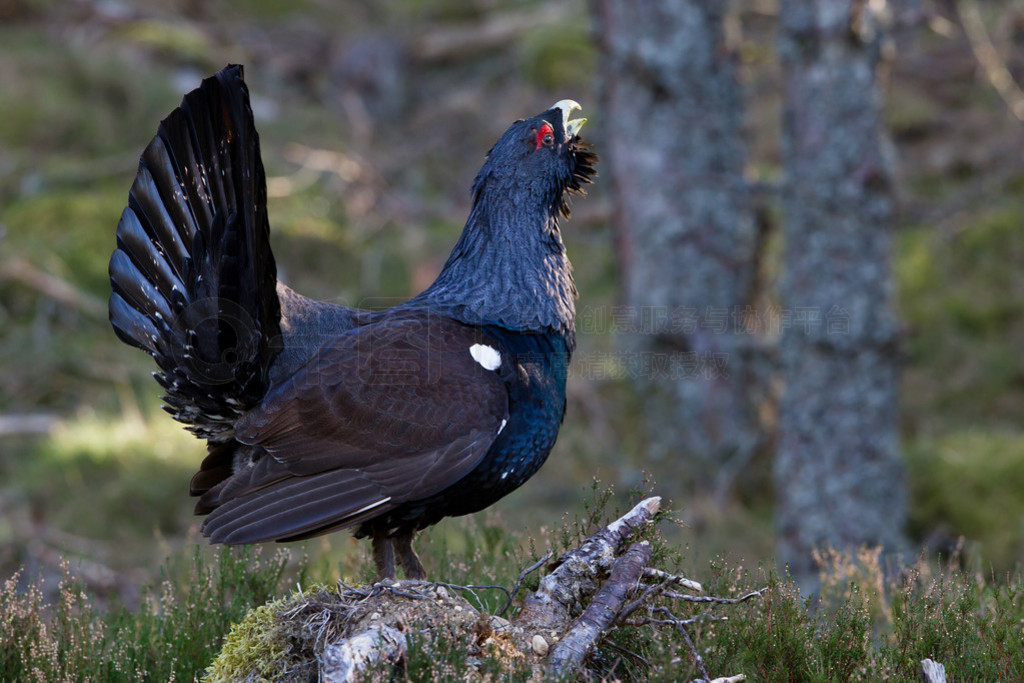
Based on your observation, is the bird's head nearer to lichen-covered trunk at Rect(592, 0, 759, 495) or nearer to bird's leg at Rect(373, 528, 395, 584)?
bird's leg at Rect(373, 528, 395, 584)

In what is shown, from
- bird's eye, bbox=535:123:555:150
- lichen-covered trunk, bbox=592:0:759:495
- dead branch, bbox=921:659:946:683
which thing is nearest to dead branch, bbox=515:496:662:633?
dead branch, bbox=921:659:946:683

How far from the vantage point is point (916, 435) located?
27.8 ft

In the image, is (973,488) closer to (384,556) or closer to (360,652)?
(384,556)

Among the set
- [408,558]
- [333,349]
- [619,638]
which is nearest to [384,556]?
[408,558]

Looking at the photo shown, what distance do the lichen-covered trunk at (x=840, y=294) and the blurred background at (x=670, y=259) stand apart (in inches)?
0.7

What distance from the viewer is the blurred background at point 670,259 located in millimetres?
6289

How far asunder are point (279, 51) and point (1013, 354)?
10.7m

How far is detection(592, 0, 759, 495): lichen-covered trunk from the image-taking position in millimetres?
7684

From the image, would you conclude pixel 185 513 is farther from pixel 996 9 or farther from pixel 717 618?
pixel 996 9

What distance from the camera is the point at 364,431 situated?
3.55 meters

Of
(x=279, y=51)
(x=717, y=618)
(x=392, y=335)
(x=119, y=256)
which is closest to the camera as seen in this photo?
(x=717, y=618)

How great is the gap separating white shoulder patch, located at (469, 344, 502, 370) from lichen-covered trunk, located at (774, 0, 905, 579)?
10.8 feet

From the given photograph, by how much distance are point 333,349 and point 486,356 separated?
61 cm

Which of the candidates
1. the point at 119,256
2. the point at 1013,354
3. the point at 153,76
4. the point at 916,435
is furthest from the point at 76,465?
the point at 1013,354
